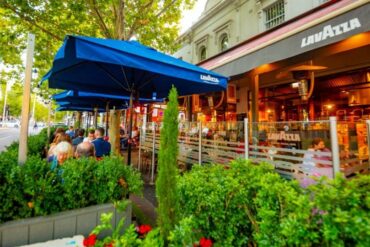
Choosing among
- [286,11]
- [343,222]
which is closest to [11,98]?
[286,11]

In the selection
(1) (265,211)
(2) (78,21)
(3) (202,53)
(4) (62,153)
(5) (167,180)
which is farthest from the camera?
(3) (202,53)

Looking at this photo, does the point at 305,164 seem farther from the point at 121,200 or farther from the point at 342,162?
the point at 121,200

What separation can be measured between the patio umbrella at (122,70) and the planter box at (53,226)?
2031 millimetres

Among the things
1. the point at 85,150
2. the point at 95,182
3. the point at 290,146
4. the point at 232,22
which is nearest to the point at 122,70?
the point at 85,150

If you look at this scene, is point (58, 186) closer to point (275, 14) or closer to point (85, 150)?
point (85, 150)

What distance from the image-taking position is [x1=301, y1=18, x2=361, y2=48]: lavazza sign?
10.8 ft

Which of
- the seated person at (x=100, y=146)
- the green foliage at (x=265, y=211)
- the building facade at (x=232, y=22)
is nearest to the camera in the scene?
the green foliage at (x=265, y=211)

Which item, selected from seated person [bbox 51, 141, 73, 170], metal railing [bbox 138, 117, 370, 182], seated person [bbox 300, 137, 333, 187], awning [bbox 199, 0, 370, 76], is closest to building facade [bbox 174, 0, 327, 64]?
awning [bbox 199, 0, 370, 76]

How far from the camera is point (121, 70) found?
16.9 ft

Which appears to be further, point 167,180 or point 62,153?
point 62,153

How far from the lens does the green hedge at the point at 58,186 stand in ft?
8.51

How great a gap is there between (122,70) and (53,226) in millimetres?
3259

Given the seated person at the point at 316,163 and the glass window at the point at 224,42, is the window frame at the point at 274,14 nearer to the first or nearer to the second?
the glass window at the point at 224,42

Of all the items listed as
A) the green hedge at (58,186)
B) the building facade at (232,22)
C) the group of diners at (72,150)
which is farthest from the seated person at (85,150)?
the building facade at (232,22)
